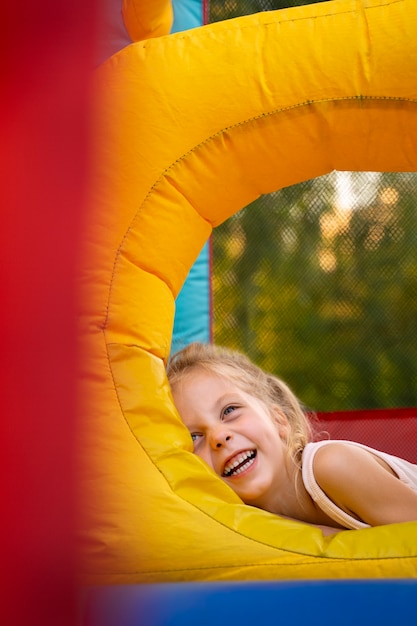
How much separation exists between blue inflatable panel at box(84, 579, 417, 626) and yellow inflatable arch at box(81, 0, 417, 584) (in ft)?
0.68

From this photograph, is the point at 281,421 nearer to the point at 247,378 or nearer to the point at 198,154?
the point at 247,378

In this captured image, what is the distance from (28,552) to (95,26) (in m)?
0.35

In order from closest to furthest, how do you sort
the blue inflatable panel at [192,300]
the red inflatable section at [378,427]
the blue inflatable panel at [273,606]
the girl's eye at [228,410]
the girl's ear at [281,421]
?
the blue inflatable panel at [273,606] < the girl's eye at [228,410] < the girl's ear at [281,421] < the red inflatable section at [378,427] < the blue inflatable panel at [192,300]

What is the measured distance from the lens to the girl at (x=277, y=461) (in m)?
1.12

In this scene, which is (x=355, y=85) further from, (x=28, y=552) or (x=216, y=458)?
(x=28, y=552)

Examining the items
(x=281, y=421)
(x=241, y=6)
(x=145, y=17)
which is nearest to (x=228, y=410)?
(x=281, y=421)

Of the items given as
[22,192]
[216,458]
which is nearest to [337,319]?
[216,458]

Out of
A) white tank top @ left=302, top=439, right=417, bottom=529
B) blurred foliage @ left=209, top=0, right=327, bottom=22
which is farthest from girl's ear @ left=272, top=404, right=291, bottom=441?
blurred foliage @ left=209, top=0, right=327, bottom=22

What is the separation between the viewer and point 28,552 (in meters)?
0.55

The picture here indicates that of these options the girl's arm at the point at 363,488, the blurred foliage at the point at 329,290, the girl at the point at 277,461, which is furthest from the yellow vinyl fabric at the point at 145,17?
the girl's arm at the point at 363,488

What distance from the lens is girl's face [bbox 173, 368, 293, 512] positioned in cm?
122

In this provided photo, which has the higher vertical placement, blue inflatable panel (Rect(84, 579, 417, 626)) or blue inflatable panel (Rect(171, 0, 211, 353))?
blue inflatable panel (Rect(171, 0, 211, 353))

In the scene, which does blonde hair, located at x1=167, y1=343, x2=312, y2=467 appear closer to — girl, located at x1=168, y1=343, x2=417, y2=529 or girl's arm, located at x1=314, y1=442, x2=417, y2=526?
girl, located at x1=168, y1=343, x2=417, y2=529

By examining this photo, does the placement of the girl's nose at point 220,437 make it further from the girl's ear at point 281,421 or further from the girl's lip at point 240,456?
the girl's ear at point 281,421
